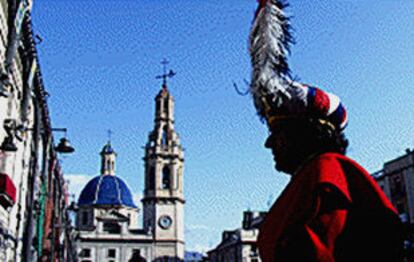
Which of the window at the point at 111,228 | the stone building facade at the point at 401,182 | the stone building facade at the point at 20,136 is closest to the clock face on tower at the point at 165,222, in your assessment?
the window at the point at 111,228

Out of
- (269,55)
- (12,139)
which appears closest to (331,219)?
(269,55)

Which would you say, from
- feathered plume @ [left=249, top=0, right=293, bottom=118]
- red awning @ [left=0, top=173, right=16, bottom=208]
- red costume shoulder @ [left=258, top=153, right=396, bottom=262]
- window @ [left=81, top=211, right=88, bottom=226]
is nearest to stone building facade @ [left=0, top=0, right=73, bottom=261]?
red awning @ [left=0, top=173, right=16, bottom=208]

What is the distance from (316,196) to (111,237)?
63314 mm

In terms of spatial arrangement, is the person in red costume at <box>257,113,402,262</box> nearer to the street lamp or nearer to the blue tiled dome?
the street lamp

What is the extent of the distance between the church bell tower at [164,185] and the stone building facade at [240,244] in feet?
17.0

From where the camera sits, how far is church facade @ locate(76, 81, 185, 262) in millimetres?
62250

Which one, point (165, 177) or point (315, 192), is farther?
point (165, 177)

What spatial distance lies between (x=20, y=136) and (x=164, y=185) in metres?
51.8

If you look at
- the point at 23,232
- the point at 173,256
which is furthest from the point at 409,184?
the point at 173,256

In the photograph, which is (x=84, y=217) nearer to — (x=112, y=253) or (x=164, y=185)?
(x=112, y=253)

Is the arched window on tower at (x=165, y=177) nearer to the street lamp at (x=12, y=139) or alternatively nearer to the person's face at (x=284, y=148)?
the street lamp at (x=12, y=139)

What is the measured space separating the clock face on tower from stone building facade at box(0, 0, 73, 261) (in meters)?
41.6

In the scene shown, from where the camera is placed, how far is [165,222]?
6312 cm

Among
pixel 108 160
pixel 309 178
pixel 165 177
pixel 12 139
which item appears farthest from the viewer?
pixel 108 160
